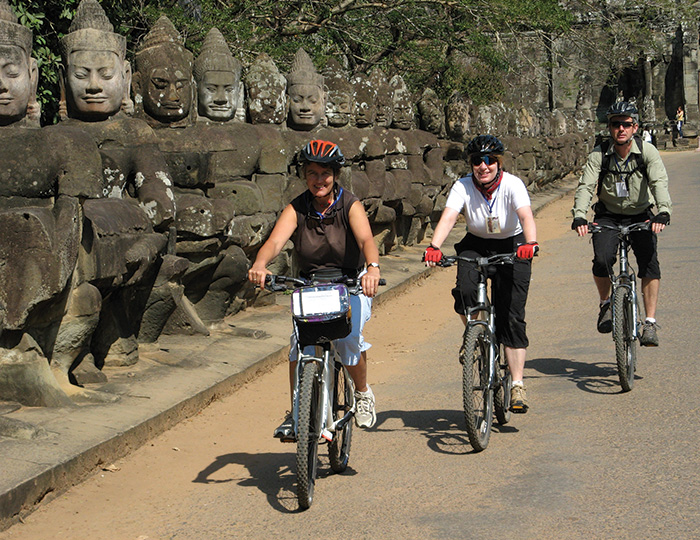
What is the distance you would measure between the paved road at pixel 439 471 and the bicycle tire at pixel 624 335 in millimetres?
145

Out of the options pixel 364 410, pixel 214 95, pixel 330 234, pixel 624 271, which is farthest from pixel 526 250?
pixel 214 95

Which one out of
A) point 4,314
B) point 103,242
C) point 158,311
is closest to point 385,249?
point 158,311

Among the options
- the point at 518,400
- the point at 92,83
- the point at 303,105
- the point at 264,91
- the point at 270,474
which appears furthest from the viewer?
the point at 303,105

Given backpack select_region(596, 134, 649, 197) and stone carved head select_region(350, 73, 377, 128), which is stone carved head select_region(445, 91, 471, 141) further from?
backpack select_region(596, 134, 649, 197)

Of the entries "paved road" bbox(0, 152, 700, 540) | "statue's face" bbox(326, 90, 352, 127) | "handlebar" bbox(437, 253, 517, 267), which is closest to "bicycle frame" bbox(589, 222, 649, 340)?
"paved road" bbox(0, 152, 700, 540)

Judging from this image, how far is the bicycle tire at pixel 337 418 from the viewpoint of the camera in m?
5.14

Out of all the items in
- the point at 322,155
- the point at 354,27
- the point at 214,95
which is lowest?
the point at 322,155

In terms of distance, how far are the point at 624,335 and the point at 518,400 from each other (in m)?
1.07

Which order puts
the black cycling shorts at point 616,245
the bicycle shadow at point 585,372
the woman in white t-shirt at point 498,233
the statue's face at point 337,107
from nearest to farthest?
the woman in white t-shirt at point 498,233 < the bicycle shadow at point 585,372 < the black cycling shorts at point 616,245 < the statue's face at point 337,107

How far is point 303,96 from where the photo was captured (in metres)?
11.0

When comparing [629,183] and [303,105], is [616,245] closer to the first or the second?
[629,183]

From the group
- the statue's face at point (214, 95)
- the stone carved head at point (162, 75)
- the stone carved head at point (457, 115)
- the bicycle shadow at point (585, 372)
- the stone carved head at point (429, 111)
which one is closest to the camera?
the bicycle shadow at point (585, 372)

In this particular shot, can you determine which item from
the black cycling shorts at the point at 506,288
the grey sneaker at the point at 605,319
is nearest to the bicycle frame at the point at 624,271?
the grey sneaker at the point at 605,319

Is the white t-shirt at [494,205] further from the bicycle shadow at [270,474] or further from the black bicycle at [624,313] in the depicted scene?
the bicycle shadow at [270,474]
